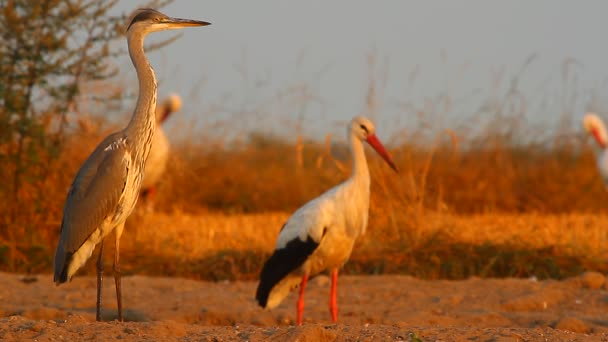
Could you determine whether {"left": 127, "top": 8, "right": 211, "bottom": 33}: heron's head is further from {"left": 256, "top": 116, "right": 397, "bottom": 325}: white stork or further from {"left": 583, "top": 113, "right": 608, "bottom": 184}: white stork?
{"left": 583, "top": 113, "right": 608, "bottom": 184}: white stork

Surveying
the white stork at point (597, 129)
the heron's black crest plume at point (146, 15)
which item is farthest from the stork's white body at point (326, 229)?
the white stork at point (597, 129)

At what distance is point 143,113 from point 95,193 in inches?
19.8

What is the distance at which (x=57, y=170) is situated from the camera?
8875 millimetres

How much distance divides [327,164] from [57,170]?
16.9 ft

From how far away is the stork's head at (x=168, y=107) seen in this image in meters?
14.1

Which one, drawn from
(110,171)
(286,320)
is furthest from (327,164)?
(110,171)

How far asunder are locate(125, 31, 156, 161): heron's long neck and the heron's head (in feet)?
0.64

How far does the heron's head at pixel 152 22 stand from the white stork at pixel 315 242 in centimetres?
157

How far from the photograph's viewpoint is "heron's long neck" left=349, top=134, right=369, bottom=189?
6.93 metres

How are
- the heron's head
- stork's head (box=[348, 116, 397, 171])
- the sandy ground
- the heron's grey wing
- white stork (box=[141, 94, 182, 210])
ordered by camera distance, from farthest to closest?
white stork (box=[141, 94, 182, 210])
stork's head (box=[348, 116, 397, 171])
the sandy ground
the heron's head
the heron's grey wing

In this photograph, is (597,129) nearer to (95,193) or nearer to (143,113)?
(143,113)

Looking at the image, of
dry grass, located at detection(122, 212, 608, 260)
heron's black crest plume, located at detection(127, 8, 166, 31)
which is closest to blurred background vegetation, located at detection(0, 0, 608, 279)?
dry grass, located at detection(122, 212, 608, 260)

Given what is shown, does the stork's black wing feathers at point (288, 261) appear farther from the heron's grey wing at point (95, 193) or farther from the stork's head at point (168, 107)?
the stork's head at point (168, 107)

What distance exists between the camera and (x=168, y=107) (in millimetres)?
14258
